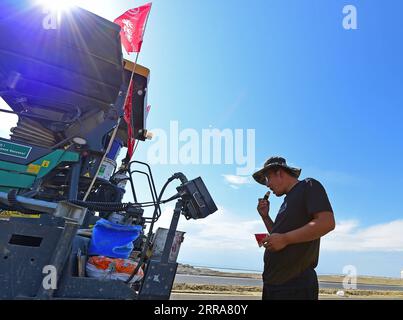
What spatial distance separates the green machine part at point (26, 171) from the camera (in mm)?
3182

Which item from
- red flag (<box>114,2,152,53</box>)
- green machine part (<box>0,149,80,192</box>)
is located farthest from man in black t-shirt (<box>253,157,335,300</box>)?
red flag (<box>114,2,152,53</box>)

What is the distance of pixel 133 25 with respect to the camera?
214 inches

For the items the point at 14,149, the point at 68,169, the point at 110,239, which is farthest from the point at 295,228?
the point at 14,149

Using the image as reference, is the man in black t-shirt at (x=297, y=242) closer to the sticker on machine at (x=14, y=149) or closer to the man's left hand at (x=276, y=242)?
the man's left hand at (x=276, y=242)

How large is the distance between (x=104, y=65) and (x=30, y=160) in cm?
139

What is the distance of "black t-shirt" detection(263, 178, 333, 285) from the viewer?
2523 millimetres

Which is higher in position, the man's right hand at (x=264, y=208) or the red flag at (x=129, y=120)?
the red flag at (x=129, y=120)

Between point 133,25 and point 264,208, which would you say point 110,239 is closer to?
point 264,208

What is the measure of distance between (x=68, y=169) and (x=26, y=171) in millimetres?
469

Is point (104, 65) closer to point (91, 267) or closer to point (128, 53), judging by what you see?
point (128, 53)

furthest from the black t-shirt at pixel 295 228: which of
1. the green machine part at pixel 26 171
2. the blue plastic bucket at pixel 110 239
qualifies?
the green machine part at pixel 26 171

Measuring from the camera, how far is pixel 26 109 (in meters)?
4.03

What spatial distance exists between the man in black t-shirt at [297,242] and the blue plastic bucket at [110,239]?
1.10 metres
